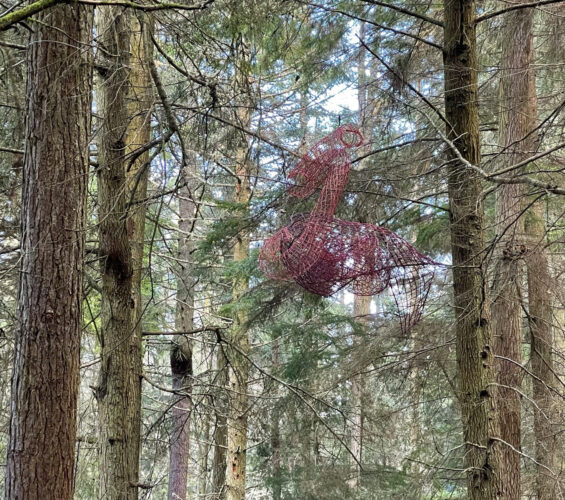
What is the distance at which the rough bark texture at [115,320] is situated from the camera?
13.1 ft

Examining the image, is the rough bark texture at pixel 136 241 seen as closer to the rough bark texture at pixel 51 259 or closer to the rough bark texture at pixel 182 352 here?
the rough bark texture at pixel 51 259

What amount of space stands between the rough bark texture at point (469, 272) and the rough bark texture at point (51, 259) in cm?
241

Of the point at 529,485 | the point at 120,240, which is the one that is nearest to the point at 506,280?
the point at 120,240

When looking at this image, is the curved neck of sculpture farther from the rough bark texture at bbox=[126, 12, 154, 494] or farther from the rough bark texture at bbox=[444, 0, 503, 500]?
the rough bark texture at bbox=[126, 12, 154, 494]

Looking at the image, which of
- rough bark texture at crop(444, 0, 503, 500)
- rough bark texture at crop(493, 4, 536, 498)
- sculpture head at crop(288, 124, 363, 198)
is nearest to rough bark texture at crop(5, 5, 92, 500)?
sculpture head at crop(288, 124, 363, 198)

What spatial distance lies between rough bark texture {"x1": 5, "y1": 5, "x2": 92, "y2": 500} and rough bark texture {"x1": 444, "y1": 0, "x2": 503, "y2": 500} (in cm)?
241

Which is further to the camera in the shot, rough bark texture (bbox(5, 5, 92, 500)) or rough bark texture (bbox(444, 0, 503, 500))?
rough bark texture (bbox(444, 0, 503, 500))

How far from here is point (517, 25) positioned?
4.64 m

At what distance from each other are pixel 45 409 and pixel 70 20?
200cm

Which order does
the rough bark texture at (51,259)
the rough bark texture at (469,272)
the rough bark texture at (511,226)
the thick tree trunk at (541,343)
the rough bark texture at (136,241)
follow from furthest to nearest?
the thick tree trunk at (541,343) → the rough bark texture at (511,226) → the rough bark texture at (136,241) → the rough bark texture at (469,272) → the rough bark texture at (51,259)

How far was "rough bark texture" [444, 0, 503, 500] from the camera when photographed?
3.90 m

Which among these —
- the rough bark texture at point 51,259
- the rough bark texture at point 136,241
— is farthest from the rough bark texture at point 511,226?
the rough bark texture at point 51,259

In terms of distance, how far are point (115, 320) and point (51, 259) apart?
145 cm

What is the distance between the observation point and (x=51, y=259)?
2795 mm
